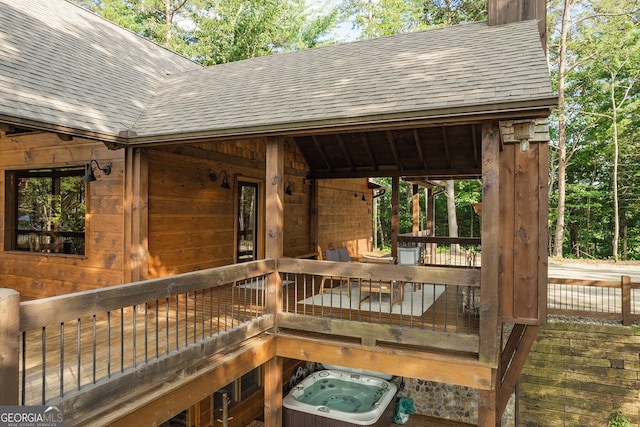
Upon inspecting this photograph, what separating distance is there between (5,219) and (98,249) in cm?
199

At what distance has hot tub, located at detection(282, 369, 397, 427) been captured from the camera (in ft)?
21.5

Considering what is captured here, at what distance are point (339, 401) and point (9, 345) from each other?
6.99 m

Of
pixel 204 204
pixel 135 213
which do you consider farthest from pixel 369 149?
pixel 135 213

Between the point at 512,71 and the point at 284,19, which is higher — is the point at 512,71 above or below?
below

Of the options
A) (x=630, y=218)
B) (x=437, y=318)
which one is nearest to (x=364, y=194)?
(x=437, y=318)

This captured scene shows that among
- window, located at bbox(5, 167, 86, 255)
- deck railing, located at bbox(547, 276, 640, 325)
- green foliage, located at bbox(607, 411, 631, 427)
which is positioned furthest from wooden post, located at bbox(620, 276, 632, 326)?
window, located at bbox(5, 167, 86, 255)

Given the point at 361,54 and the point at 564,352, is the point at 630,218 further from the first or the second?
the point at 361,54

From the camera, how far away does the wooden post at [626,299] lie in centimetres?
792

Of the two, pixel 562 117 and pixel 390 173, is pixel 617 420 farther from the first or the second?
pixel 562 117

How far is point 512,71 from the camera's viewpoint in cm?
441

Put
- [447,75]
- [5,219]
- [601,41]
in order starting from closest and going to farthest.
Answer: [447,75] → [5,219] → [601,41]

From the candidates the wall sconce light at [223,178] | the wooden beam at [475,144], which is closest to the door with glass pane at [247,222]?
the wall sconce light at [223,178]

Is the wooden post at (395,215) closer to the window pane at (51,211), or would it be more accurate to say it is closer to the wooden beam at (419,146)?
the wooden beam at (419,146)

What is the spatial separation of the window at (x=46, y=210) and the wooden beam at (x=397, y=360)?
3.89m
